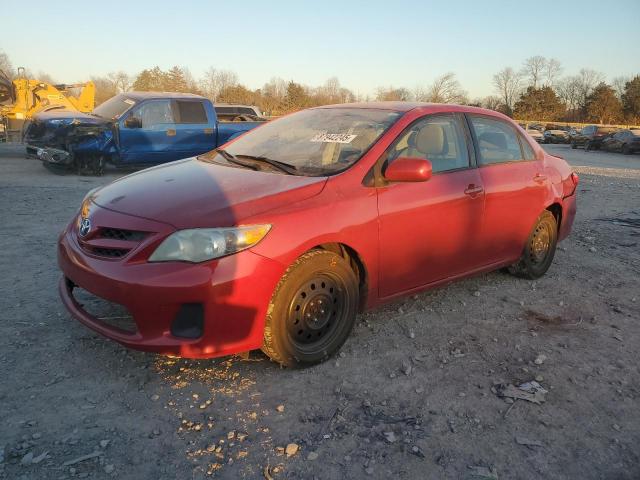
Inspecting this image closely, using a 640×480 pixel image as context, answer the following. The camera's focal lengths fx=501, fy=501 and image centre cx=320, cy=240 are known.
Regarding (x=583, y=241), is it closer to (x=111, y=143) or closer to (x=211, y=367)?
(x=211, y=367)

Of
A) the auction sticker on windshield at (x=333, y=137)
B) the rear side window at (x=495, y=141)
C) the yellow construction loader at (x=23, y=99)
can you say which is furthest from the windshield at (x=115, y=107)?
the rear side window at (x=495, y=141)

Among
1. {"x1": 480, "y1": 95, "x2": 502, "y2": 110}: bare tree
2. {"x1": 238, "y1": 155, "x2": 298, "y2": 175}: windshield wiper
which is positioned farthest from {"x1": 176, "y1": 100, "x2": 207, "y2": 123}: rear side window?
{"x1": 480, "y1": 95, "x2": 502, "y2": 110}: bare tree

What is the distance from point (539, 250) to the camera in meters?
4.78

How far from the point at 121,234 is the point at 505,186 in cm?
299

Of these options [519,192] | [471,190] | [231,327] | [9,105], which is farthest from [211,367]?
[9,105]

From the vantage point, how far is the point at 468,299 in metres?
4.27

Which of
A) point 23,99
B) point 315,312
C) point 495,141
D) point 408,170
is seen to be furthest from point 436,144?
point 23,99

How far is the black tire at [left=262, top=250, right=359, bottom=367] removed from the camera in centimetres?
281

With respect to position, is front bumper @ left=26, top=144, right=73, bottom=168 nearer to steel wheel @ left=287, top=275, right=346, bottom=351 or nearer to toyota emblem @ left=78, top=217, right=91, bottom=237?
toyota emblem @ left=78, top=217, right=91, bottom=237

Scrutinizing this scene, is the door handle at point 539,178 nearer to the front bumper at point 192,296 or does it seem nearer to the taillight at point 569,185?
the taillight at point 569,185

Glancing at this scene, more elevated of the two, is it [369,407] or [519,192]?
[519,192]

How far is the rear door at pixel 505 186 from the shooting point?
4031 millimetres

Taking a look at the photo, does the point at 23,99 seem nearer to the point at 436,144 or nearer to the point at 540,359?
the point at 436,144

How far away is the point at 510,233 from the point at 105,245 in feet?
10.5
